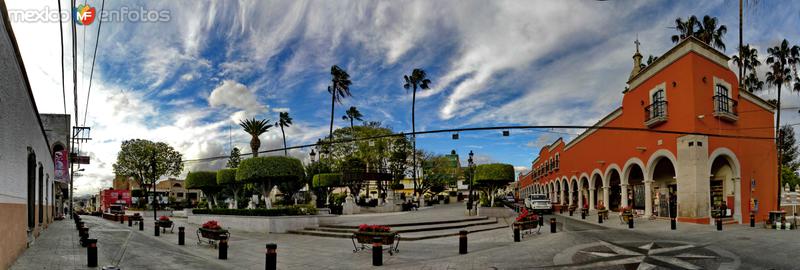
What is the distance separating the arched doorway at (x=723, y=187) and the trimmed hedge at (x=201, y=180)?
130 ft

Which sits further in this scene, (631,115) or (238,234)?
(631,115)

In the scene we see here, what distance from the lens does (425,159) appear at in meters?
65.4

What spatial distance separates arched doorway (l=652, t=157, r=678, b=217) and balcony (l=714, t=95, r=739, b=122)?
12.8 ft

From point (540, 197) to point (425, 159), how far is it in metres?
25.5

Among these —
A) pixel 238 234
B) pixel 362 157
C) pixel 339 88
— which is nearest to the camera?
pixel 238 234

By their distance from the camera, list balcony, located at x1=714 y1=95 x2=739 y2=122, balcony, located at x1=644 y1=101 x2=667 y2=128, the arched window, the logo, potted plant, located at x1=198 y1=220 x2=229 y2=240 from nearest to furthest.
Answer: the logo
the arched window
potted plant, located at x1=198 y1=220 x2=229 y2=240
balcony, located at x1=714 y1=95 x2=739 y2=122
balcony, located at x1=644 y1=101 x2=667 y2=128

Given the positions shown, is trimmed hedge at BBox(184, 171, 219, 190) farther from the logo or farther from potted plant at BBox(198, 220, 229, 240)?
the logo

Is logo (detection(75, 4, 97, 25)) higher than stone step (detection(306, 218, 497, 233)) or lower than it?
higher

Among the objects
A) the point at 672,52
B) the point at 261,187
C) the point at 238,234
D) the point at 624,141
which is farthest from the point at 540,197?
the point at 238,234

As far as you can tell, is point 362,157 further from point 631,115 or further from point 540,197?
point 631,115

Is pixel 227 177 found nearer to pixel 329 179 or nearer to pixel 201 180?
pixel 201 180

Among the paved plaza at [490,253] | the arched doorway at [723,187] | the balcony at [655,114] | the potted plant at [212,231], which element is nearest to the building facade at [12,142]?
the paved plaza at [490,253]

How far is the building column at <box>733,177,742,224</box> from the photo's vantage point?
24.6 meters

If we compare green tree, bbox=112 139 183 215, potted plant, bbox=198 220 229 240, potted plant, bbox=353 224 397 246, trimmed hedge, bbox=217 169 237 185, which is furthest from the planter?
green tree, bbox=112 139 183 215
